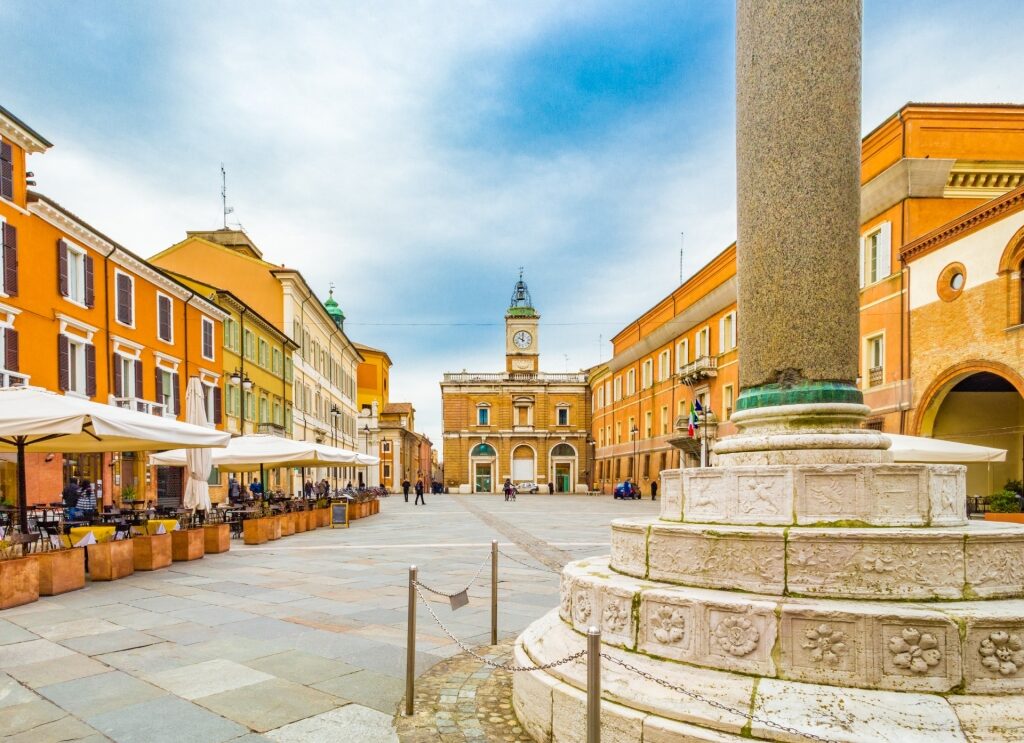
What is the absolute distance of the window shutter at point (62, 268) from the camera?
18.4m

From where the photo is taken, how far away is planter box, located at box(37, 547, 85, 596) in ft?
26.6

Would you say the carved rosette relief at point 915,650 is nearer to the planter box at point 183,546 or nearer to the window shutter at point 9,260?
the planter box at point 183,546

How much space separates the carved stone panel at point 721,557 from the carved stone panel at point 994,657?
0.85 metres

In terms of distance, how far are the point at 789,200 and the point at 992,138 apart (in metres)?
23.0

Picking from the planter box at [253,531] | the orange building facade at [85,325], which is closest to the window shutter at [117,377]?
the orange building facade at [85,325]

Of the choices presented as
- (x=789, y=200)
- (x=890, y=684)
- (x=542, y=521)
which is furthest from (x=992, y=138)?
(x=890, y=684)

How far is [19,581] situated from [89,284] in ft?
48.7

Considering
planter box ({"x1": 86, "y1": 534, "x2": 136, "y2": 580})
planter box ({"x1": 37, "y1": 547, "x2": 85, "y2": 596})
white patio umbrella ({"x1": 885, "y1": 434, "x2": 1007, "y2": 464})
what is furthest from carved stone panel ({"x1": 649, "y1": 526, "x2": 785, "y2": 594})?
white patio umbrella ({"x1": 885, "y1": 434, "x2": 1007, "y2": 464})

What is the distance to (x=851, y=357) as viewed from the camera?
430 centimetres

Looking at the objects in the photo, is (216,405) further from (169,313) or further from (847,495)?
(847,495)

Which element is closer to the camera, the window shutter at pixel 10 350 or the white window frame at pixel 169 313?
the window shutter at pixel 10 350

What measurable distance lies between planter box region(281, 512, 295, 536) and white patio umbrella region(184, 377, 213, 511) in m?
2.93

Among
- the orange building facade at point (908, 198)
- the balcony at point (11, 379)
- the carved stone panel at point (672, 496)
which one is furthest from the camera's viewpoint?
the orange building facade at point (908, 198)

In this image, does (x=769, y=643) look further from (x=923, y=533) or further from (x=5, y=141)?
(x=5, y=141)
